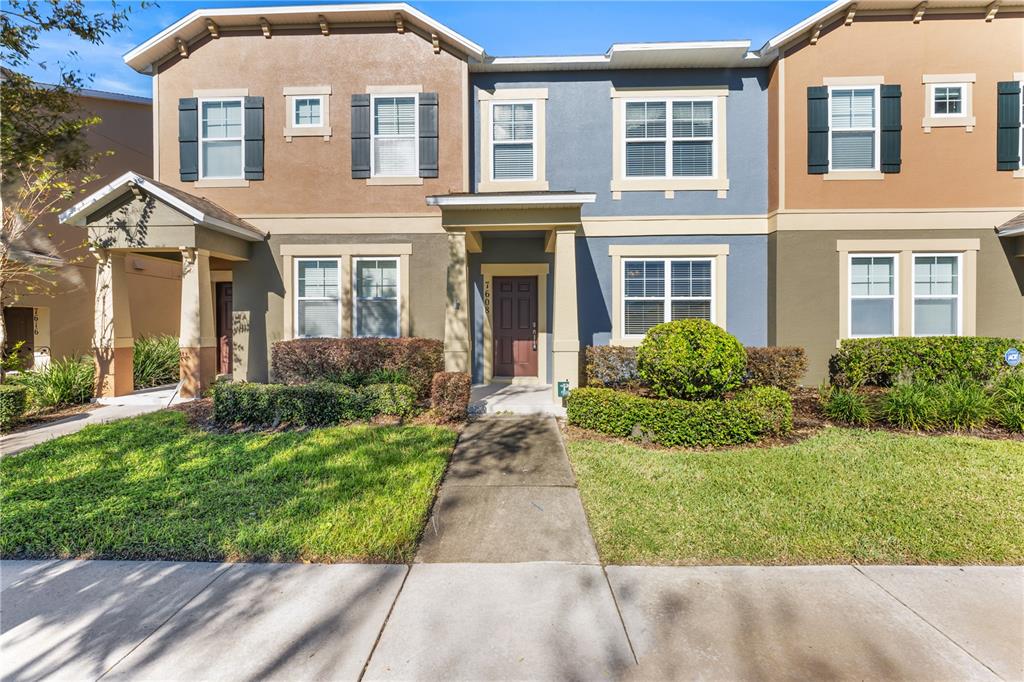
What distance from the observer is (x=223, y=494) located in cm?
449

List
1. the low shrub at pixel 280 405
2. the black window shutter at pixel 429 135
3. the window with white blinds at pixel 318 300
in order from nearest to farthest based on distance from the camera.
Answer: the low shrub at pixel 280 405 → the black window shutter at pixel 429 135 → the window with white blinds at pixel 318 300

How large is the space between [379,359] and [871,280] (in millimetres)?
10141

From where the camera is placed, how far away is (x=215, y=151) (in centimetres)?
963

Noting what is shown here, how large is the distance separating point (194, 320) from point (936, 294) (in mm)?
14881

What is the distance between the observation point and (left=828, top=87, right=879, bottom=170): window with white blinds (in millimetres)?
9008

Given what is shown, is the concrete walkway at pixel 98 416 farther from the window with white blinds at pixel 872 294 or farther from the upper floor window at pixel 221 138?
the window with white blinds at pixel 872 294

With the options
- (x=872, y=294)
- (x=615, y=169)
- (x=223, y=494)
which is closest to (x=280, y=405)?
(x=223, y=494)

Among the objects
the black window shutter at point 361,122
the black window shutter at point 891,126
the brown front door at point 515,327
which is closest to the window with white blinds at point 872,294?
the black window shutter at point 891,126

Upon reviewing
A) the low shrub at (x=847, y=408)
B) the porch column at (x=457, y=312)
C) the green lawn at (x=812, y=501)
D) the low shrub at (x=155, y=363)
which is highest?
the porch column at (x=457, y=312)

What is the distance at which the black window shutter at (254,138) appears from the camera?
9.44 metres

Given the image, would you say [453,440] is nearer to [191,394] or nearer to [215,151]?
[191,394]

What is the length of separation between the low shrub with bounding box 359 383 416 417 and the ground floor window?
10.2m

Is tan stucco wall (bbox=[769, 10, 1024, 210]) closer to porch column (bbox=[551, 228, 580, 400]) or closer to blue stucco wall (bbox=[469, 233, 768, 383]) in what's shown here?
blue stucco wall (bbox=[469, 233, 768, 383])

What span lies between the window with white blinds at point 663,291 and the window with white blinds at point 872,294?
2.86 m
